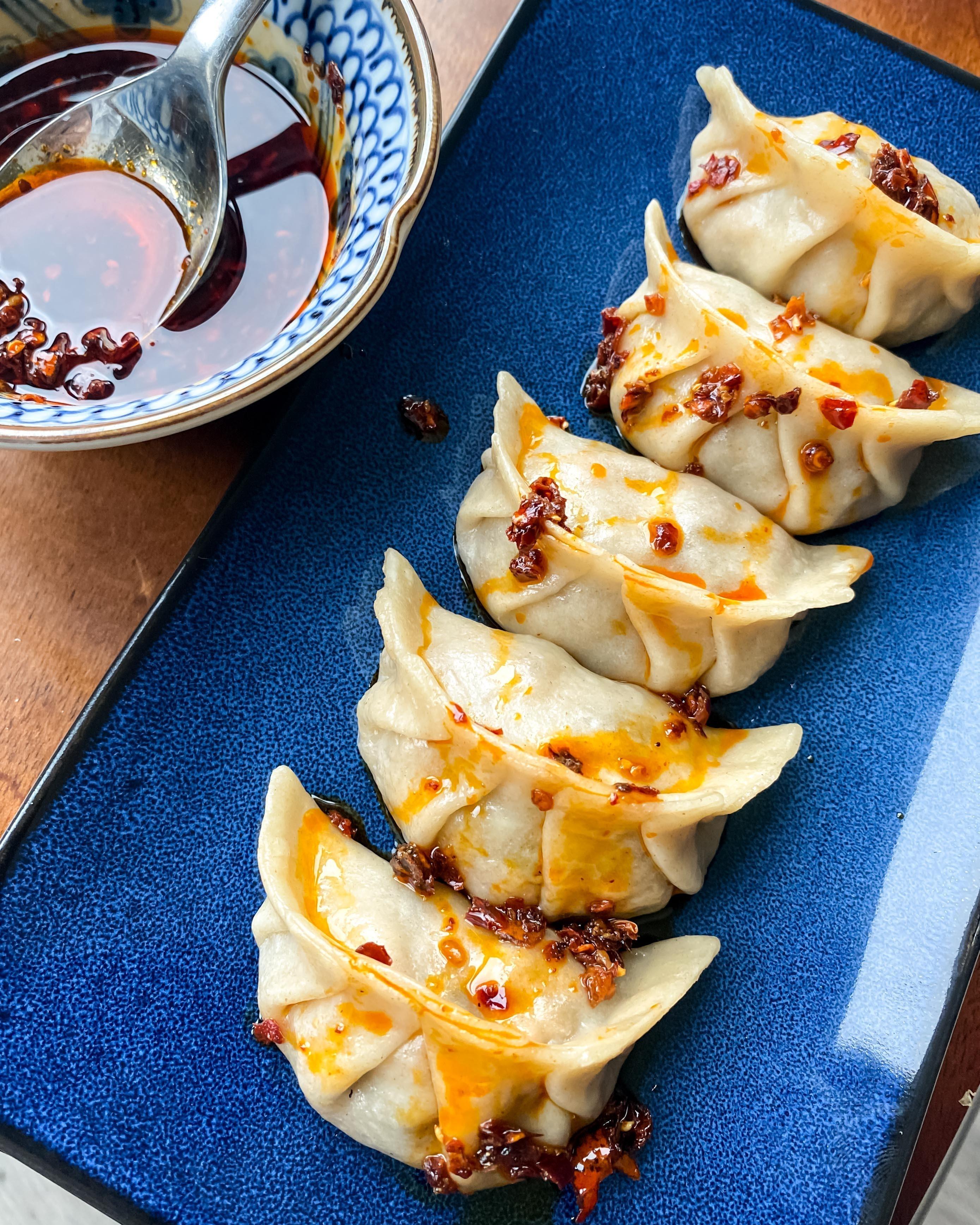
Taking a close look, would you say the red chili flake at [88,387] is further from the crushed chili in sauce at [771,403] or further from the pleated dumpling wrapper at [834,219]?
the pleated dumpling wrapper at [834,219]

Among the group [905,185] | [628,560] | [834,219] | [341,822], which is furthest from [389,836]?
[905,185]

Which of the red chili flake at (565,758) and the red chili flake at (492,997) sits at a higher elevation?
Answer: the red chili flake at (565,758)

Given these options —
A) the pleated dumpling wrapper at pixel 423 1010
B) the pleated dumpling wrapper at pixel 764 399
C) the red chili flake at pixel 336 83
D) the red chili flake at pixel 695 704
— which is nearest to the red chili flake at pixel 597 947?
the pleated dumpling wrapper at pixel 423 1010

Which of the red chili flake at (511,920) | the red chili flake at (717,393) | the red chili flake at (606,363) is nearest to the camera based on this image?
the red chili flake at (511,920)

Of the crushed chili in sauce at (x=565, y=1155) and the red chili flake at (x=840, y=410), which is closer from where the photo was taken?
the crushed chili in sauce at (x=565, y=1155)

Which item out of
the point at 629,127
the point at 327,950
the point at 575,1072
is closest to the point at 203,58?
the point at 629,127

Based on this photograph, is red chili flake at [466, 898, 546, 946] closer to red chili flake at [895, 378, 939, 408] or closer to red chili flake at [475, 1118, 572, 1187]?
red chili flake at [475, 1118, 572, 1187]

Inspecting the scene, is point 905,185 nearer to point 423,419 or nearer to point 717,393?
point 717,393
